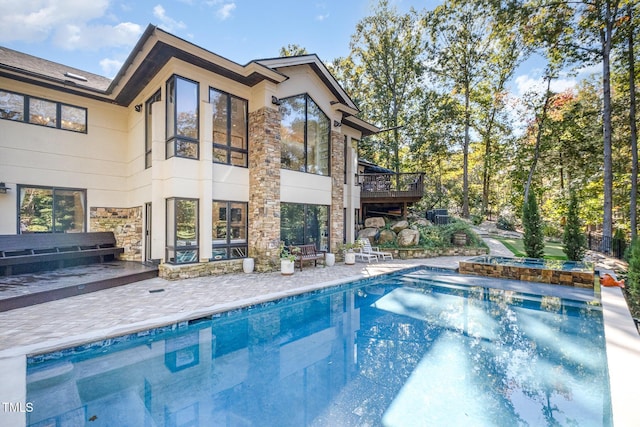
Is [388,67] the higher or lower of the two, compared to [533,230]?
higher

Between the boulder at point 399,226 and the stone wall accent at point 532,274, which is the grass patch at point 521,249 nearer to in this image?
the stone wall accent at point 532,274

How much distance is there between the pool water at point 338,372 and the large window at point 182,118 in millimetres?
5153

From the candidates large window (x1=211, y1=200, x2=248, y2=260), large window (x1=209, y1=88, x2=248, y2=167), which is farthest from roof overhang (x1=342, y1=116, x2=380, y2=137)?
large window (x1=211, y1=200, x2=248, y2=260)

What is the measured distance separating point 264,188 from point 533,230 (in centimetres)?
1142

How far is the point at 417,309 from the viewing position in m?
6.89

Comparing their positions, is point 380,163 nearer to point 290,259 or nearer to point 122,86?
point 290,259

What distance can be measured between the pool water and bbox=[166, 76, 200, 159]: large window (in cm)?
515

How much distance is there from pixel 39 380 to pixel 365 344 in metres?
4.66

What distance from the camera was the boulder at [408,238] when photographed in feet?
44.5

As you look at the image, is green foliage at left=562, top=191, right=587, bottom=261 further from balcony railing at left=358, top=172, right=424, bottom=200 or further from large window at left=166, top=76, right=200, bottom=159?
large window at left=166, top=76, right=200, bottom=159

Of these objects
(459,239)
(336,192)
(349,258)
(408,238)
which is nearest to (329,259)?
(349,258)

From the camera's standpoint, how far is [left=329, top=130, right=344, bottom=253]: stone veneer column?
12.0 m

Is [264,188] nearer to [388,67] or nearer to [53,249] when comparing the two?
[53,249]

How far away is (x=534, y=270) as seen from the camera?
9430 mm
